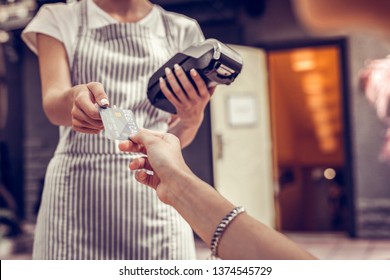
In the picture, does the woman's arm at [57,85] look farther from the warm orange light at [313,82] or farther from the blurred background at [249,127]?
the warm orange light at [313,82]

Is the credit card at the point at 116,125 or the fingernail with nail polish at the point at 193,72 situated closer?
the credit card at the point at 116,125

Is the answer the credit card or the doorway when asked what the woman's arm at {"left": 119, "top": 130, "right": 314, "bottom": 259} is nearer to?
the credit card

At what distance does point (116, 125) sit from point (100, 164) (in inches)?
8.7

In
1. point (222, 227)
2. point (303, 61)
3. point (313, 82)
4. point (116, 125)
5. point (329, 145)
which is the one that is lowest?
point (329, 145)

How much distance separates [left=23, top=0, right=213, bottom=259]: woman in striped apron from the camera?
102 centimetres

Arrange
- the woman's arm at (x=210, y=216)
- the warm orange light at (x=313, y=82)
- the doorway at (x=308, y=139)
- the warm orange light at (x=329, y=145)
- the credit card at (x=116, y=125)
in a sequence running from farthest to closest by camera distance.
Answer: the warm orange light at (x=329, y=145)
the warm orange light at (x=313, y=82)
the doorway at (x=308, y=139)
the credit card at (x=116, y=125)
the woman's arm at (x=210, y=216)

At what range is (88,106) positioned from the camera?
33.1 inches

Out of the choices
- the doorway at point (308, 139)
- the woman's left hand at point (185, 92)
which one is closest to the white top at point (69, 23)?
the woman's left hand at point (185, 92)

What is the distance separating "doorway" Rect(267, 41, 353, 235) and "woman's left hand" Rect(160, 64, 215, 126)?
416cm

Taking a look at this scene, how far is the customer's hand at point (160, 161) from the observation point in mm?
704

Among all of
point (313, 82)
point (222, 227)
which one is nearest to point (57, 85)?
point (222, 227)

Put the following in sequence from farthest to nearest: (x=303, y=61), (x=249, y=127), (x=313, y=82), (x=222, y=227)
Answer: (x=313, y=82) < (x=303, y=61) < (x=249, y=127) < (x=222, y=227)

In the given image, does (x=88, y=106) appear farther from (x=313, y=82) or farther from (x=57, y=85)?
(x=313, y=82)

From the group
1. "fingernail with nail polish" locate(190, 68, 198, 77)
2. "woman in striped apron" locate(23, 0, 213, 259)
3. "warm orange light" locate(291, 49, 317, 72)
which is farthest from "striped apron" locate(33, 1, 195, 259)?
"warm orange light" locate(291, 49, 317, 72)
